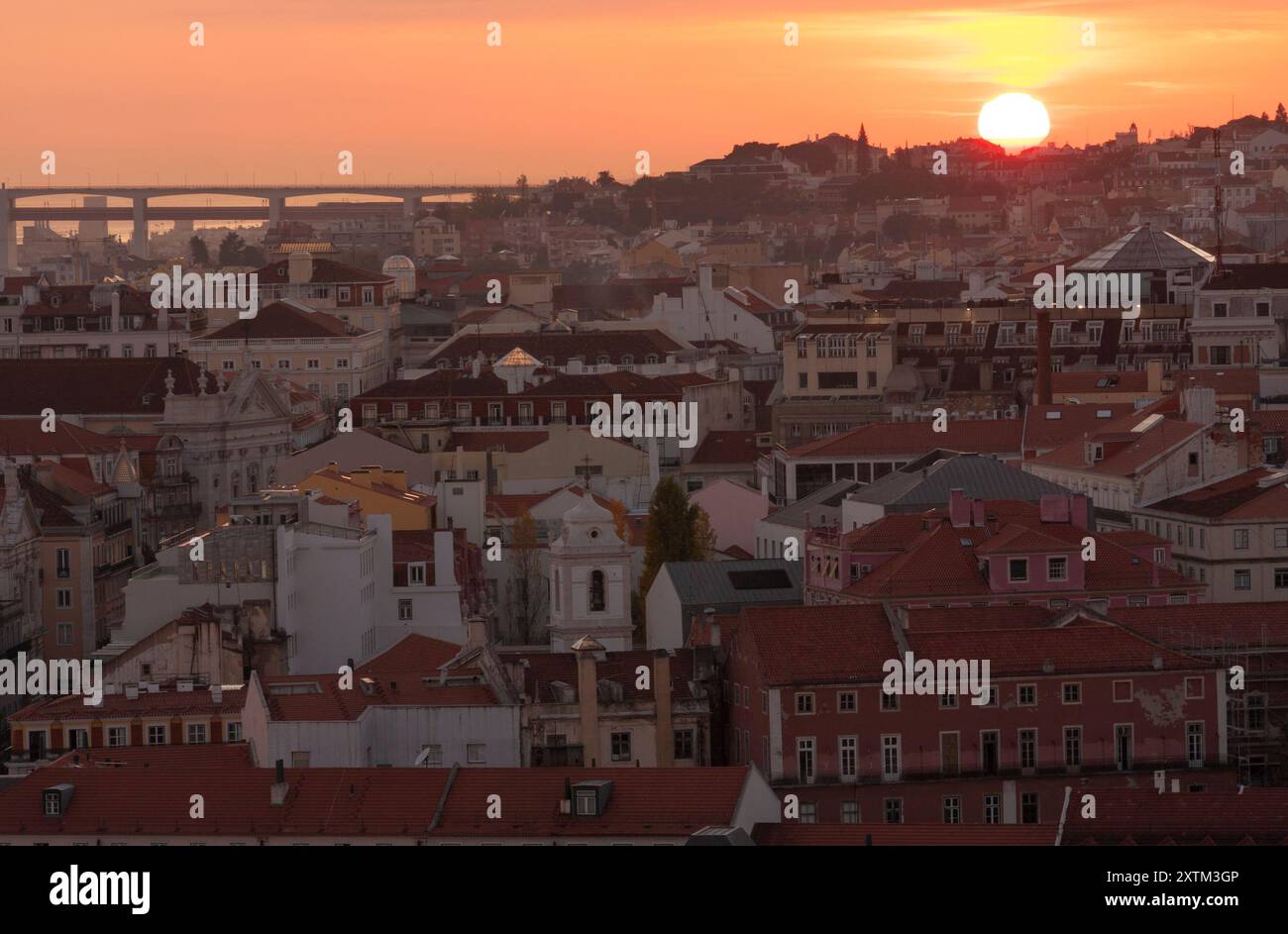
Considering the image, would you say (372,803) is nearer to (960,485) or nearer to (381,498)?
(960,485)

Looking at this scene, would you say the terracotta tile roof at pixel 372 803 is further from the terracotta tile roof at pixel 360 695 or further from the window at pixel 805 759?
the window at pixel 805 759

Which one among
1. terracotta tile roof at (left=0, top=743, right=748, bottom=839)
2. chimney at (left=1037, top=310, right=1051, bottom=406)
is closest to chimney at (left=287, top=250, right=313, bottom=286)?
chimney at (left=1037, top=310, right=1051, bottom=406)

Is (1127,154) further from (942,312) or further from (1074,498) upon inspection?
(1074,498)

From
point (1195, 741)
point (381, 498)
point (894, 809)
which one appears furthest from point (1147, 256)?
point (894, 809)
